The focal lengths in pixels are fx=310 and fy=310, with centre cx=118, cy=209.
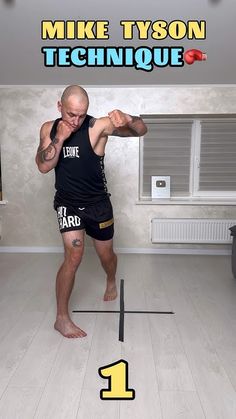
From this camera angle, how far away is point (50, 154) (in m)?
1.74

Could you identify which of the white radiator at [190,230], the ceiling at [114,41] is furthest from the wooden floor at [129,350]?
the ceiling at [114,41]

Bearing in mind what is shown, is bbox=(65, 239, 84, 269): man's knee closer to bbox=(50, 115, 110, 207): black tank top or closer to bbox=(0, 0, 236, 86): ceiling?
bbox=(50, 115, 110, 207): black tank top

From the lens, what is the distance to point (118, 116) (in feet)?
5.51

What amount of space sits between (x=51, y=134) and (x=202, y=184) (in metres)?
2.51

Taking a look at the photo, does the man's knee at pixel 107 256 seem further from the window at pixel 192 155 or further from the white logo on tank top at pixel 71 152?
the window at pixel 192 155

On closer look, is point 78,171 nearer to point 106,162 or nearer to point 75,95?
point 75,95

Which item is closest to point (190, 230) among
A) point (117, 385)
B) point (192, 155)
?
point (192, 155)

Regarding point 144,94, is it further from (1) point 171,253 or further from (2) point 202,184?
(1) point 171,253

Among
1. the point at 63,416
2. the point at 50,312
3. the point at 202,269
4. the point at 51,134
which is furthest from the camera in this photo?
the point at 202,269

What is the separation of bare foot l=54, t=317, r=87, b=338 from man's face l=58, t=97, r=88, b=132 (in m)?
1.14

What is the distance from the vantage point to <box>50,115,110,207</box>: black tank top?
181 centimetres

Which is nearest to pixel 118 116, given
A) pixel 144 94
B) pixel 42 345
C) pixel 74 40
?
pixel 74 40

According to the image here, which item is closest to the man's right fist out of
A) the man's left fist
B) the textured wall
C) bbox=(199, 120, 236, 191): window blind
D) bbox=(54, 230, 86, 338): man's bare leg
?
the man's left fist

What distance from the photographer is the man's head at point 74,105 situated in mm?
1685
